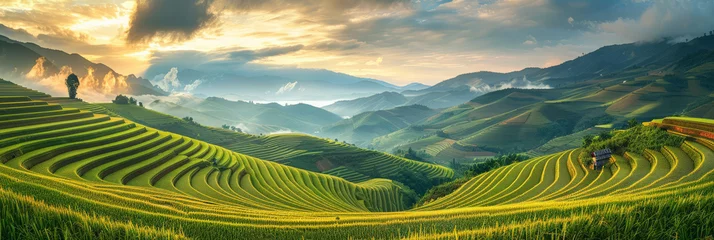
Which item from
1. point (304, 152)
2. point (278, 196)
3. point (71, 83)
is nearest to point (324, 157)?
point (304, 152)

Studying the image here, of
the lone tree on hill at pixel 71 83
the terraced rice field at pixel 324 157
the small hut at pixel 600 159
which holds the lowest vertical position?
the terraced rice field at pixel 324 157

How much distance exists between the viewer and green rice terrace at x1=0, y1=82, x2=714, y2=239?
5.10 m

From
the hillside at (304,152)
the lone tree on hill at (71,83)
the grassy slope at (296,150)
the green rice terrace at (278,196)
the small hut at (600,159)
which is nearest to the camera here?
the green rice terrace at (278,196)

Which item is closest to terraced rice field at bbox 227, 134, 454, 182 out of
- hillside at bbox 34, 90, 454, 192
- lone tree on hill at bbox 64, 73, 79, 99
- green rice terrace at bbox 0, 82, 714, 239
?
hillside at bbox 34, 90, 454, 192

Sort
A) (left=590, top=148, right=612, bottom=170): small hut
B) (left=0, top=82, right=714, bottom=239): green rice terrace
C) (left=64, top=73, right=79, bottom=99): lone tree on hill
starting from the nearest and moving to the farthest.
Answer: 1. (left=0, top=82, right=714, bottom=239): green rice terrace
2. (left=590, top=148, right=612, bottom=170): small hut
3. (left=64, top=73, right=79, bottom=99): lone tree on hill

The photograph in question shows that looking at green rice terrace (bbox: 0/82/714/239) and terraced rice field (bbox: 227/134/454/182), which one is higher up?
green rice terrace (bbox: 0/82/714/239)

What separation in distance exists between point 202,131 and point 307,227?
16450 centimetres

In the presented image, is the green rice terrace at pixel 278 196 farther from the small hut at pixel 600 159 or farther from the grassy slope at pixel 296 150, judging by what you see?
the grassy slope at pixel 296 150

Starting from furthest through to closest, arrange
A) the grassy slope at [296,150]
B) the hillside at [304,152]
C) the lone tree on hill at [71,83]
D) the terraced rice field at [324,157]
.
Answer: the grassy slope at [296,150], the terraced rice field at [324,157], the hillside at [304,152], the lone tree on hill at [71,83]

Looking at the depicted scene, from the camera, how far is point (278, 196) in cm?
3494

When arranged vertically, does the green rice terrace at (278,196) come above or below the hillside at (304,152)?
above

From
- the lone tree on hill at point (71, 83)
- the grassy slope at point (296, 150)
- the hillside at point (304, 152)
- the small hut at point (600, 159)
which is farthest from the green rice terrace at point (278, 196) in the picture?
the grassy slope at point (296, 150)

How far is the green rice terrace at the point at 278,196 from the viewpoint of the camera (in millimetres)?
5098

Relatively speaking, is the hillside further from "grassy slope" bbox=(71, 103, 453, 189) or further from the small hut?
the small hut
